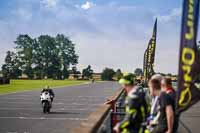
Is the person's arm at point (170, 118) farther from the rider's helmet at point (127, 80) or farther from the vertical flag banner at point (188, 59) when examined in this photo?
the rider's helmet at point (127, 80)

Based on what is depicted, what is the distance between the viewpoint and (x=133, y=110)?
25.1 ft

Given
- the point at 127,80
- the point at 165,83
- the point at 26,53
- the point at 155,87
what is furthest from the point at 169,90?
the point at 26,53

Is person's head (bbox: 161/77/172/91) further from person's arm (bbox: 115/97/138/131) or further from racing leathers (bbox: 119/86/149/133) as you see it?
person's arm (bbox: 115/97/138/131)

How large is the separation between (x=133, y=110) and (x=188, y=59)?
45.5 inches

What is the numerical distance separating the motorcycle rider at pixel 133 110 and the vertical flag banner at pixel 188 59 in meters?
0.64

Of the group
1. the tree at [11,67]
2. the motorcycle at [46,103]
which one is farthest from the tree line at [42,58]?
the motorcycle at [46,103]

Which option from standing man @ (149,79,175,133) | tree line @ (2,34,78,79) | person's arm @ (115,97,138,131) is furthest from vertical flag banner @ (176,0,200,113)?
tree line @ (2,34,78,79)

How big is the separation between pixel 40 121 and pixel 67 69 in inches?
6855

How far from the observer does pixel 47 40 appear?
192m

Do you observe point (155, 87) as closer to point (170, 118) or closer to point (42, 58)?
point (170, 118)

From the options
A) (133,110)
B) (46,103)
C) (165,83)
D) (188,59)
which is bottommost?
(46,103)

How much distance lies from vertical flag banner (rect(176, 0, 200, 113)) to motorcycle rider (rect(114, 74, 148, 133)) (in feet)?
2.10

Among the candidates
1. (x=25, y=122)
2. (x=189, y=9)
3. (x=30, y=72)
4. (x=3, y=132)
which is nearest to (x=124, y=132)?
(x=189, y=9)

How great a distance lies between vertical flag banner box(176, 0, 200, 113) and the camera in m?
8.02
